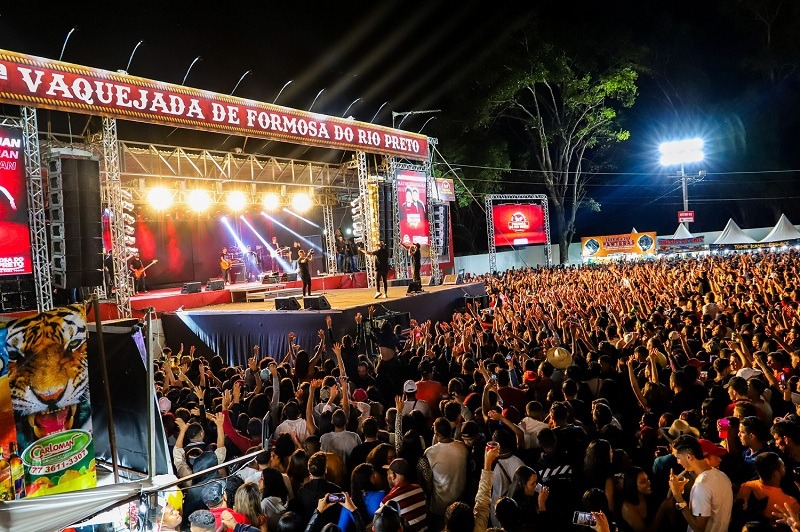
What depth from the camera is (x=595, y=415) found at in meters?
4.43

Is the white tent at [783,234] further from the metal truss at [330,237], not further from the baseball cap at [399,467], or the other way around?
the baseball cap at [399,467]

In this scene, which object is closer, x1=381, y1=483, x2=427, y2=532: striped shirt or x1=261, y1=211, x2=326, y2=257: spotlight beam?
x1=381, y1=483, x2=427, y2=532: striped shirt

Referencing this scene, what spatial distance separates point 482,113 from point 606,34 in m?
6.91

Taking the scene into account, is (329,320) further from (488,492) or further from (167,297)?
(488,492)

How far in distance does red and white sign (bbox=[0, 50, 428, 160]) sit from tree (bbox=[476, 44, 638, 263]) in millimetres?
14475

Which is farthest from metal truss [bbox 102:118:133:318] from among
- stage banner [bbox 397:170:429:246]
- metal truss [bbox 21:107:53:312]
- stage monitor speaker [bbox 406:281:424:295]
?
stage banner [bbox 397:170:429:246]

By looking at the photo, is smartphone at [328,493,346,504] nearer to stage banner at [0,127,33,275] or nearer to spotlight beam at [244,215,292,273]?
stage banner at [0,127,33,275]

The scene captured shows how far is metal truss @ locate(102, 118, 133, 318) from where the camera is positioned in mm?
11484

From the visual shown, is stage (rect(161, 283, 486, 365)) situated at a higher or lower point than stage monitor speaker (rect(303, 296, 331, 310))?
lower

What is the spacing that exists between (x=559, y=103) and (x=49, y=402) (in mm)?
32006

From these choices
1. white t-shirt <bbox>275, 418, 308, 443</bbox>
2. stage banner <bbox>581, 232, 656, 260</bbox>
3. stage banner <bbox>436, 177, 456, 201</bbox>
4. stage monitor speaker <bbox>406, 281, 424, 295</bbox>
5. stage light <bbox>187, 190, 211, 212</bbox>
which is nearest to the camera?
white t-shirt <bbox>275, 418, 308, 443</bbox>

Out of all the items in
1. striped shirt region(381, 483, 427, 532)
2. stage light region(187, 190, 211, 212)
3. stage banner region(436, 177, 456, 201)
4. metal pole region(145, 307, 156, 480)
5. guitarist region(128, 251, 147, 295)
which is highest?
stage banner region(436, 177, 456, 201)

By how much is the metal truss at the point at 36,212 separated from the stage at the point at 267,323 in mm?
3403

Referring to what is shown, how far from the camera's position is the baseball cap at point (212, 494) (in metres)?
3.93
